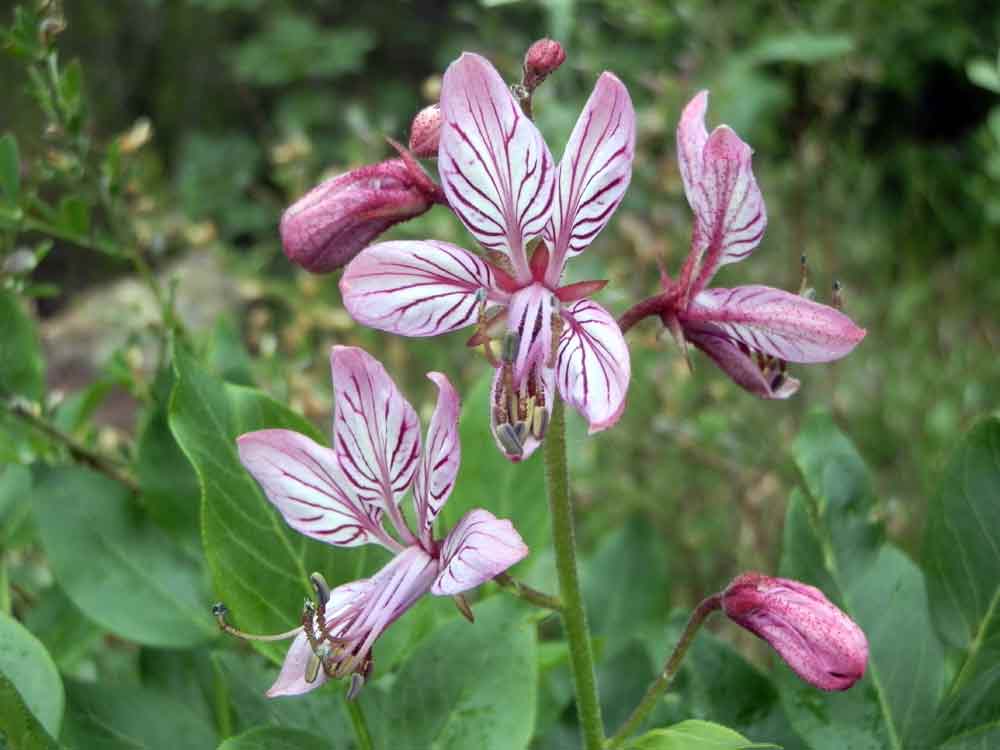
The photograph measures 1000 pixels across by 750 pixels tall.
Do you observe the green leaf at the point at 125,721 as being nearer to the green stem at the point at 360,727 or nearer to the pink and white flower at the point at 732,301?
the green stem at the point at 360,727

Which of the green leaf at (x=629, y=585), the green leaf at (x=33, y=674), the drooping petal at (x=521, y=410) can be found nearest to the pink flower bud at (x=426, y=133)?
the drooping petal at (x=521, y=410)

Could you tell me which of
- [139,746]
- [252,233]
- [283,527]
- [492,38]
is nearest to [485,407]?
[283,527]

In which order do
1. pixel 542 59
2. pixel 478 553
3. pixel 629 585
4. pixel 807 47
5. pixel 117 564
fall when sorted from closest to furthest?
pixel 478 553 → pixel 542 59 → pixel 117 564 → pixel 629 585 → pixel 807 47

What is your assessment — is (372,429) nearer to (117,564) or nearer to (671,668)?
(671,668)

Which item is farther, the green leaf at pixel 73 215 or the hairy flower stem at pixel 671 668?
the green leaf at pixel 73 215

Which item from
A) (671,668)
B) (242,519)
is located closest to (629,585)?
(671,668)

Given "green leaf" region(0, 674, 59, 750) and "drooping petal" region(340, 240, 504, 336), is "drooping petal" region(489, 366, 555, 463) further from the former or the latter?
"green leaf" region(0, 674, 59, 750)

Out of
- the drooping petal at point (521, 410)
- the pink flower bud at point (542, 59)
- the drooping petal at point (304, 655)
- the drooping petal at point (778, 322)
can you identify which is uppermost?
the pink flower bud at point (542, 59)

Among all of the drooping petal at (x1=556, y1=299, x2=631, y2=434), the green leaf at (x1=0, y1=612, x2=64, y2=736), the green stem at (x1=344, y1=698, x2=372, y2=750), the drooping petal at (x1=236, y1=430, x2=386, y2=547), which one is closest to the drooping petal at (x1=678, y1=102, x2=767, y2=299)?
the drooping petal at (x1=556, y1=299, x2=631, y2=434)
